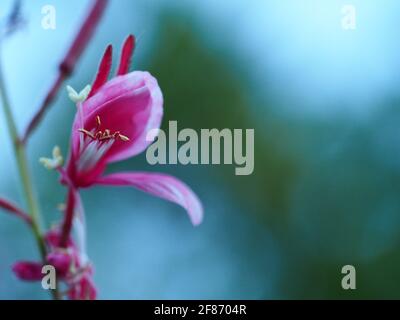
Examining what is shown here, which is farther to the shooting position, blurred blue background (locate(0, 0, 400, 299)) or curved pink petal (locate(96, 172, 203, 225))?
blurred blue background (locate(0, 0, 400, 299))

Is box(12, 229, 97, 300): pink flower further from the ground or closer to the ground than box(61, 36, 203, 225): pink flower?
closer to the ground

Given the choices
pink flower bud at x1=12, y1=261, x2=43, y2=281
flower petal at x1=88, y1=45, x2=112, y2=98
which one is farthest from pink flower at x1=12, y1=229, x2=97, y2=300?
flower petal at x1=88, y1=45, x2=112, y2=98

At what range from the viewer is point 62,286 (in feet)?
2.01

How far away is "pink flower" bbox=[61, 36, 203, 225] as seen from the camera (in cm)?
53

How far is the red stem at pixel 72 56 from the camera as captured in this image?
1.61 ft

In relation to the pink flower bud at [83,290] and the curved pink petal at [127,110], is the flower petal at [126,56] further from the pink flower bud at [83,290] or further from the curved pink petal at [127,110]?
the pink flower bud at [83,290]

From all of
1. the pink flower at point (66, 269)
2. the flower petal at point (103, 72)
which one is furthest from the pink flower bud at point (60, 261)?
the flower petal at point (103, 72)

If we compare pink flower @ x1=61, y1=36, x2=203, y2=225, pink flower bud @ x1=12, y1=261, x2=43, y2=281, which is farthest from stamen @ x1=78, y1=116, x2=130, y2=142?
pink flower bud @ x1=12, y1=261, x2=43, y2=281

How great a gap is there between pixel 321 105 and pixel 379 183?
1.33 feet

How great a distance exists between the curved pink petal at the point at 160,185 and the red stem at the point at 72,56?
77 mm

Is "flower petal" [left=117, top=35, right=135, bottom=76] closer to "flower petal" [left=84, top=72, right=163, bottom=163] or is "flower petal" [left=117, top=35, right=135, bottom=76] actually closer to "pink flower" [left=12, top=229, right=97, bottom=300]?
"flower petal" [left=84, top=72, right=163, bottom=163]

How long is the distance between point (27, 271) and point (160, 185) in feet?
0.40

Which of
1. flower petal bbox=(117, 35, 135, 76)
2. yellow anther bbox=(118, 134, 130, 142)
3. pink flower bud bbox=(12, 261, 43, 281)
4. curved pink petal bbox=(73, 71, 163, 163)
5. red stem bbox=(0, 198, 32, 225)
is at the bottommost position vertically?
pink flower bud bbox=(12, 261, 43, 281)
